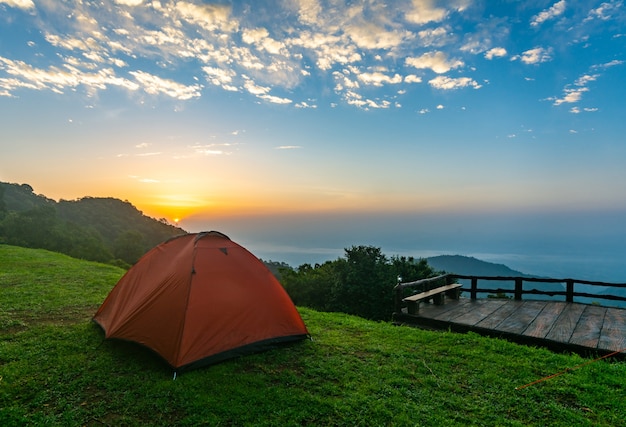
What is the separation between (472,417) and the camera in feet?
→ 14.6

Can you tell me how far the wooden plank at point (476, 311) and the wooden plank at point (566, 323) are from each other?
4.79 ft

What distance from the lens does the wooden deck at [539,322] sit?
688cm

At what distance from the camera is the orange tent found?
5809 mm

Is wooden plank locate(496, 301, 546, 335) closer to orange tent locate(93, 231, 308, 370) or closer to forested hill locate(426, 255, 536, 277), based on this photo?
orange tent locate(93, 231, 308, 370)

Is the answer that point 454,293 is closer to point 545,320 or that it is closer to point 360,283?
point 545,320

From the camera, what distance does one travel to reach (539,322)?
8211mm

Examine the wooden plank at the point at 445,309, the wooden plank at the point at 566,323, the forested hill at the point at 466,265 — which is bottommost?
the forested hill at the point at 466,265

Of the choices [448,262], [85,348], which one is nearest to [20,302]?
[85,348]

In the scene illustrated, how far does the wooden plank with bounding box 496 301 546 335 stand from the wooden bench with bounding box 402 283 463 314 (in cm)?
182

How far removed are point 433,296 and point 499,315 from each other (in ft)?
5.67

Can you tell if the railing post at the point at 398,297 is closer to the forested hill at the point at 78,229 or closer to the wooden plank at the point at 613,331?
the wooden plank at the point at 613,331

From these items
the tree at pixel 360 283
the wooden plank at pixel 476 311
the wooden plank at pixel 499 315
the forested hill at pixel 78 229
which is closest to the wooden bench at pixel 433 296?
the wooden plank at pixel 476 311

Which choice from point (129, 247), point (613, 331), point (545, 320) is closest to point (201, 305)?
point (545, 320)

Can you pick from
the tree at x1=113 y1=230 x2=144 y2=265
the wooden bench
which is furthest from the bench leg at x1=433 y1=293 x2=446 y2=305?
the tree at x1=113 y1=230 x2=144 y2=265
